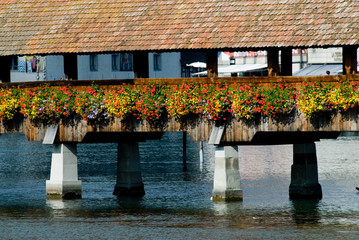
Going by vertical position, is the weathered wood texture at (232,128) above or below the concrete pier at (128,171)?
above

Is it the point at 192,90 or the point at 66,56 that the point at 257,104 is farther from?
the point at 66,56

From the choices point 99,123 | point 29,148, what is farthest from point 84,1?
point 29,148

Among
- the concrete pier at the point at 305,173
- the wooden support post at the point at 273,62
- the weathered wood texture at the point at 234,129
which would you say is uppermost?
the wooden support post at the point at 273,62

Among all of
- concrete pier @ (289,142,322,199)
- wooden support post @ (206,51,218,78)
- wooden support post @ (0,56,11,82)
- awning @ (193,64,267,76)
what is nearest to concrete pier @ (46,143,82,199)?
wooden support post @ (0,56,11,82)

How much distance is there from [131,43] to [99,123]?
322 centimetres

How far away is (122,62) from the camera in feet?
294

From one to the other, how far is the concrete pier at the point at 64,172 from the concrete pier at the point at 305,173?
8.85 metres

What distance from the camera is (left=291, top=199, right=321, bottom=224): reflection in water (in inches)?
1542

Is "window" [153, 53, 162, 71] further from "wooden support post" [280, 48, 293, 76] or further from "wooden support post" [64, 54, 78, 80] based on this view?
"wooden support post" [280, 48, 293, 76]

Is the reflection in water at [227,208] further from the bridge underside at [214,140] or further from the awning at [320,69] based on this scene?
the awning at [320,69]

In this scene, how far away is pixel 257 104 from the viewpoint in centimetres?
3872

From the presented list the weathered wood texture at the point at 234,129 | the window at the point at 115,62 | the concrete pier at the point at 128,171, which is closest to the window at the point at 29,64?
the window at the point at 115,62

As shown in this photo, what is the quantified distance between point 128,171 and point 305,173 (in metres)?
7.49

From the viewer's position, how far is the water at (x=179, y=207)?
3675cm
